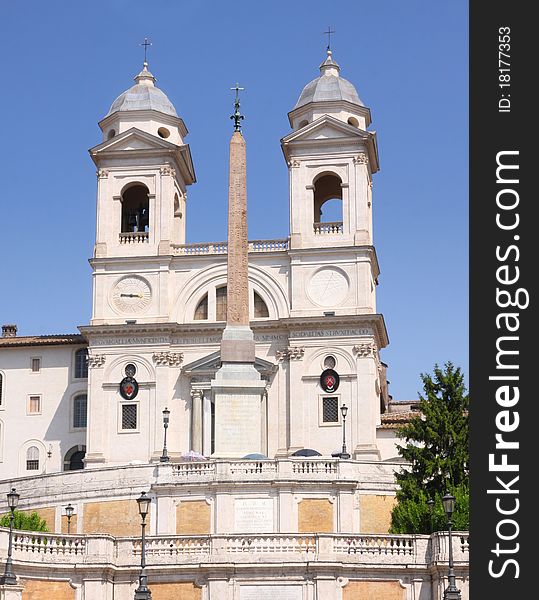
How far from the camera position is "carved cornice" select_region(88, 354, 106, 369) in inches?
3118

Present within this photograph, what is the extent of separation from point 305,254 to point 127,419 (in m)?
13.4

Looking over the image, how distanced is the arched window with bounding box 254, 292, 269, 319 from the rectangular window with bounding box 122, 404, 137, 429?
850 centimetres

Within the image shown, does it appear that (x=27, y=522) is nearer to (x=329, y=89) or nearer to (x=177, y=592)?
(x=177, y=592)

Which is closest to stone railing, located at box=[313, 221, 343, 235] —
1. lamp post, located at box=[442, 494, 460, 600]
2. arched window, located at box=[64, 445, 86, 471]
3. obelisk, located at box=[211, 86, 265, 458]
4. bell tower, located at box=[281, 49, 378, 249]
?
bell tower, located at box=[281, 49, 378, 249]

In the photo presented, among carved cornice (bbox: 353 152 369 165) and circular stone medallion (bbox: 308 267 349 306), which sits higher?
carved cornice (bbox: 353 152 369 165)

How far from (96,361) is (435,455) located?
29.5 metres

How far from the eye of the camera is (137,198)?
85.4 m

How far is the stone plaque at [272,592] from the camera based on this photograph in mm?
40438

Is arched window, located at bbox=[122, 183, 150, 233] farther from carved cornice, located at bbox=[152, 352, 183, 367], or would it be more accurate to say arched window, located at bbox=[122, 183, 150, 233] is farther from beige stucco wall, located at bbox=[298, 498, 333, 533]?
beige stucco wall, located at bbox=[298, 498, 333, 533]

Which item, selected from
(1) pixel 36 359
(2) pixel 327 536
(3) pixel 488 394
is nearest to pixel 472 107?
(3) pixel 488 394

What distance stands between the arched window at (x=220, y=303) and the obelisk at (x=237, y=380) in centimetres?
1122

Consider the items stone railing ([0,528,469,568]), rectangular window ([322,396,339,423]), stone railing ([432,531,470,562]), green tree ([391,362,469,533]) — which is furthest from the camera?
rectangular window ([322,396,339,423])

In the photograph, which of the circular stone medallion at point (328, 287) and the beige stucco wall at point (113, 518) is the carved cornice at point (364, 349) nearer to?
the circular stone medallion at point (328, 287)

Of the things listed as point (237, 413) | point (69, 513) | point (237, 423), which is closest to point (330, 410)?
point (237, 413)
